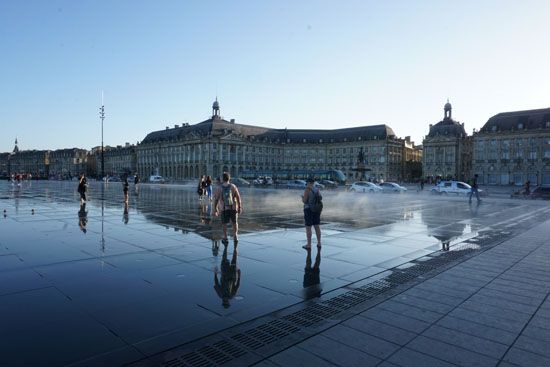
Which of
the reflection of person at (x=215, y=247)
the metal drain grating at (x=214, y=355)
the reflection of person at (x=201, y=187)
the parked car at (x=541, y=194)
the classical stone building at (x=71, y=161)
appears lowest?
the parked car at (x=541, y=194)

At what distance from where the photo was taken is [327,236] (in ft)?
38.0

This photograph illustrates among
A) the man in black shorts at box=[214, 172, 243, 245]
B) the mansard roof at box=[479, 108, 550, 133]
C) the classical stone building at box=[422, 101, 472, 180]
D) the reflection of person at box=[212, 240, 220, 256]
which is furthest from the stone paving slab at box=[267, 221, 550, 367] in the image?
the classical stone building at box=[422, 101, 472, 180]

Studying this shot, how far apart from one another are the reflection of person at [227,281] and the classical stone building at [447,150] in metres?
119

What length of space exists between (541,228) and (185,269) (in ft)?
43.5

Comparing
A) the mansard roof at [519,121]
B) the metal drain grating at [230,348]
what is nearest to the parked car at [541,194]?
the metal drain grating at [230,348]

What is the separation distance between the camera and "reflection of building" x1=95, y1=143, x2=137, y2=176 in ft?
567

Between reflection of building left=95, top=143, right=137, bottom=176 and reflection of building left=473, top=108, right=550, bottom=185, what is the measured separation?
134057 millimetres

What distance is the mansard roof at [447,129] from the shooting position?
119m

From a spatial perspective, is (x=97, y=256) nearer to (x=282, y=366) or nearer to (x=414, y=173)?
(x=282, y=366)

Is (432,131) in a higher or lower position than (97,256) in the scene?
higher

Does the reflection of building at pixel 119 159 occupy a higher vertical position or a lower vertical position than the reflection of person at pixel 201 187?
higher

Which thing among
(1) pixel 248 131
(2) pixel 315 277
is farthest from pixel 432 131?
(2) pixel 315 277

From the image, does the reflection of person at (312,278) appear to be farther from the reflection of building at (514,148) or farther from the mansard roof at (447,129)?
the mansard roof at (447,129)

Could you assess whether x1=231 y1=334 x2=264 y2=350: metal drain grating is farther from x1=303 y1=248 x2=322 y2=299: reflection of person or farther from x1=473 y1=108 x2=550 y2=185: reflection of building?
x1=473 y1=108 x2=550 y2=185: reflection of building
